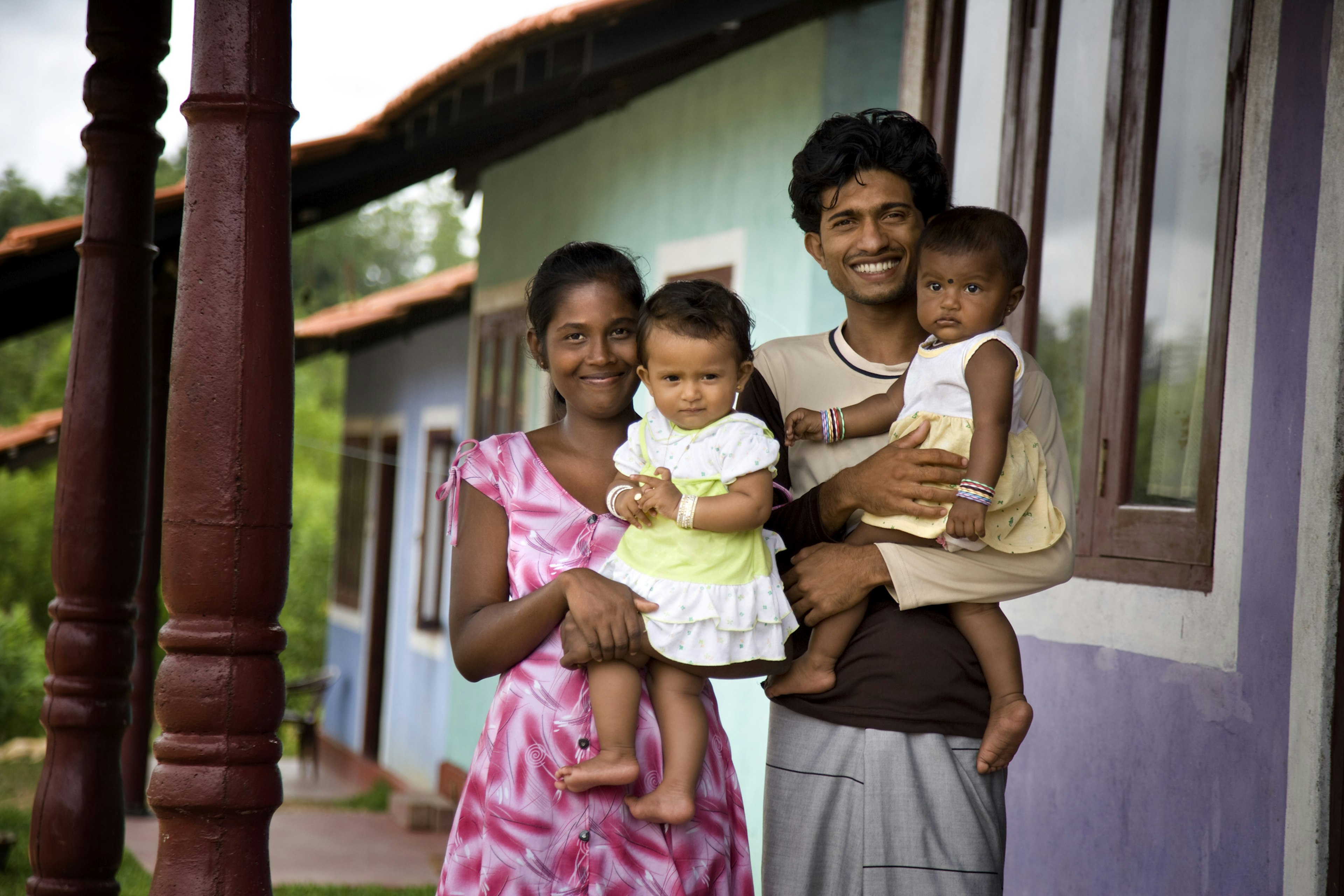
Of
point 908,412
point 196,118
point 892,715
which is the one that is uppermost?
point 196,118

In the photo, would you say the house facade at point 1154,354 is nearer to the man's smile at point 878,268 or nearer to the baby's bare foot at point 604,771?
the man's smile at point 878,268

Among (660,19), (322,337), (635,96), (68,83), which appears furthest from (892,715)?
(68,83)

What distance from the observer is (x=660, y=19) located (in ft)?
18.1

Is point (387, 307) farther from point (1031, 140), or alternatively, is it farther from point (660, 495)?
point (660, 495)

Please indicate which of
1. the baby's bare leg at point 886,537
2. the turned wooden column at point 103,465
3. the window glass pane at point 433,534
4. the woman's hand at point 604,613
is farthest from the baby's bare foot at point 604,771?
the window glass pane at point 433,534

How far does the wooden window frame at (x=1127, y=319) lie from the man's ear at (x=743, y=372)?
155 cm

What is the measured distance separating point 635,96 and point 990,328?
205 inches

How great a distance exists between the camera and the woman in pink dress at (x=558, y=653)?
225cm

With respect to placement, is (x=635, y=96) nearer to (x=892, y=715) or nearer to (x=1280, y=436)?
(x=1280, y=436)

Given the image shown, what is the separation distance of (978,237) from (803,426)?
1.46ft

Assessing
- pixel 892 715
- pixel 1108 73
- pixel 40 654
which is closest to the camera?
pixel 892 715

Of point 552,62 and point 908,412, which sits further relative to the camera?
point 552,62

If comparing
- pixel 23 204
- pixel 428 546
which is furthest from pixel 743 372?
pixel 23 204

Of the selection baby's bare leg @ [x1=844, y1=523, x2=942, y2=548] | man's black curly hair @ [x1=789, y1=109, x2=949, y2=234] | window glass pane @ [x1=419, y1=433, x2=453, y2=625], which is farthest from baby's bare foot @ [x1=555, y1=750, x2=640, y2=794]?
window glass pane @ [x1=419, y1=433, x2=453, y2=625]
